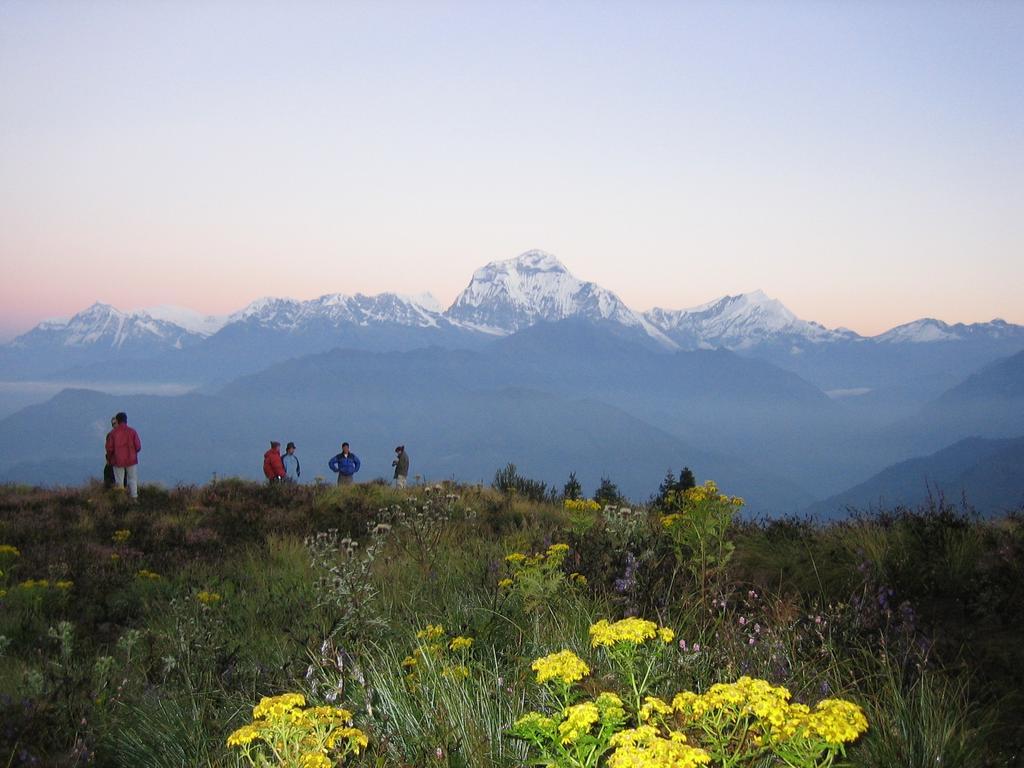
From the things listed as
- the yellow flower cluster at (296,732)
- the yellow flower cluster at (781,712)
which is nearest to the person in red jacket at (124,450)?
the yellow flower cluster at (296,732)

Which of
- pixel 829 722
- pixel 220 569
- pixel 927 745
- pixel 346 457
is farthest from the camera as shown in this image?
pixel 346 457

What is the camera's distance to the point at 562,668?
255 centimetres

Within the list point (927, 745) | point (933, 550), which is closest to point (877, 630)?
point (927, 745)

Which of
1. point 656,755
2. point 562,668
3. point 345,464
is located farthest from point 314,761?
point 345,464

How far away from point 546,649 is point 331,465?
15.5 metres

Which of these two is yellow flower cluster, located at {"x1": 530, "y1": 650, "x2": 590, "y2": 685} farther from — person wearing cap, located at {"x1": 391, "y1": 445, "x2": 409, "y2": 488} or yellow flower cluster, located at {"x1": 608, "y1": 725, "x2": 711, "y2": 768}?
person wearing cap, located at {"x1": 391, "y1": 445, "x2": 409, "y2": 488}

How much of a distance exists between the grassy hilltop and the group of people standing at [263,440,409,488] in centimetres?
665

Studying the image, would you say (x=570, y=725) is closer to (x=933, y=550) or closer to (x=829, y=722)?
(x=829, y=722)

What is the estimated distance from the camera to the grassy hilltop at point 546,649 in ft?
8.49

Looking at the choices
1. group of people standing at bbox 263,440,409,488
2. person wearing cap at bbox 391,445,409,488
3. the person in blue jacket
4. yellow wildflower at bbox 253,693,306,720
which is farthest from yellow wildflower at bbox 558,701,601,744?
the person in blue jacket

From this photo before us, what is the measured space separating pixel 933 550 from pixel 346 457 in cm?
1467

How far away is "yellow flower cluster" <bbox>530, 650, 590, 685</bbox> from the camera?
251 cm

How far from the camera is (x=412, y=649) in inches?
183

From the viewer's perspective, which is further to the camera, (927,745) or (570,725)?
(927,745)
